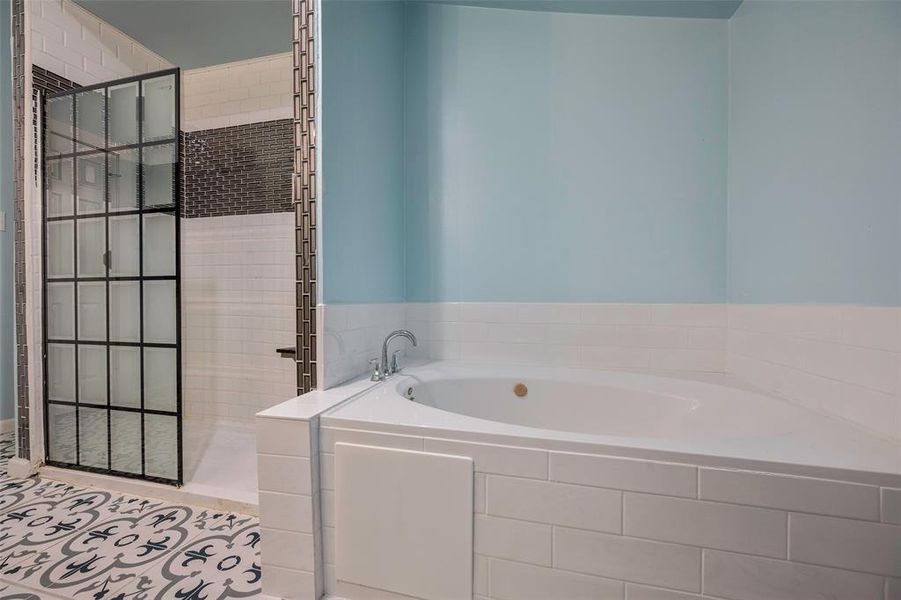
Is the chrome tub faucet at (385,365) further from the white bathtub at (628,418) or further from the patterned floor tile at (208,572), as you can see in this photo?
the patterned floor tile at (208,572)

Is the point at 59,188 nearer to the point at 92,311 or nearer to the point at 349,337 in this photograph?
the point at 92,311

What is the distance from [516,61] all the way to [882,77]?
1.45 m

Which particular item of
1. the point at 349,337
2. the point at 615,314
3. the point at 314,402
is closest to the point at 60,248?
the point at 349,337

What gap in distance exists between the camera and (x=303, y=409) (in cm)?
126

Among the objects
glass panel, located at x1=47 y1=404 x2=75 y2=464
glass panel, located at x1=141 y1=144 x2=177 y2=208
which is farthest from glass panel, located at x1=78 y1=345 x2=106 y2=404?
glass panel, located at x1=141 y1=144 x2=177 y2=208

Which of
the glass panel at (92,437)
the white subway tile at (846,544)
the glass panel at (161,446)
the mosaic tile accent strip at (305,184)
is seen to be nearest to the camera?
the white subway tile at (846,544)

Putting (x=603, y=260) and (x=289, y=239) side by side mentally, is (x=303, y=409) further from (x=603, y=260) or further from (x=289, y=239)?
(x=289, y=239)

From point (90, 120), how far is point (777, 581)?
327 cm

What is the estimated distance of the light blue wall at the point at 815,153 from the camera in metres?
1.13

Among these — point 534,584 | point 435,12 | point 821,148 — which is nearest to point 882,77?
point 821,148

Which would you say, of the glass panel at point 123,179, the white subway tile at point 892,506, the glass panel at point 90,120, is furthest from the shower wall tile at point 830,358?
the glass panel at point 90,120

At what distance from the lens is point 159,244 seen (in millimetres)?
1937

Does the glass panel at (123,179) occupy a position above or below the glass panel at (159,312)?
above

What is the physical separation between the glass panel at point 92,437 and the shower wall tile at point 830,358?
3.10 metres
